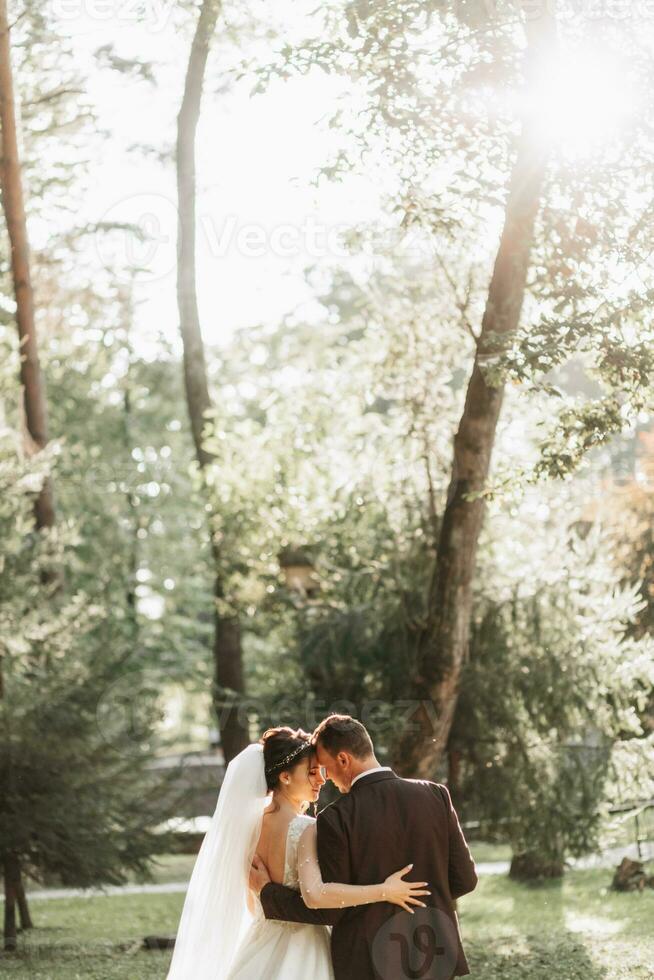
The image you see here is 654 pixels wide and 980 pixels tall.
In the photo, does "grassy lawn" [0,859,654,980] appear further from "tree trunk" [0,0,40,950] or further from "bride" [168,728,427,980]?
"tree trunk" [0,0,40,950]

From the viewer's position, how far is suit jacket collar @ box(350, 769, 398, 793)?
5.50 metres

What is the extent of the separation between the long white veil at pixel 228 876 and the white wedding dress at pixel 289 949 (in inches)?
5.3

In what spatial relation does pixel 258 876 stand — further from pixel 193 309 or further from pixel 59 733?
pixel 193 309

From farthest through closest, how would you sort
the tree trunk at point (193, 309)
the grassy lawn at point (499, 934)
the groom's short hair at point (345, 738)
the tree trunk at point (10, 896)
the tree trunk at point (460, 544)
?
the tree trunk at point (193, 309) < the tree trunk at point (10, 896) < the tree trunk at point (460, 544) < the grassy lawn at point (499, 934) < the groom's short hair at point (345, 738)

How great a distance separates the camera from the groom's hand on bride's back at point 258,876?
612cm

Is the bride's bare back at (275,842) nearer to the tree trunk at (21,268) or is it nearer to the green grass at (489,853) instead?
the tree trunk at (21,268)

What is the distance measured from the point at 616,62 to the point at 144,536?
70.2ft

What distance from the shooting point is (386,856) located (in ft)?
18.0

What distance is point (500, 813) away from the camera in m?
13.4

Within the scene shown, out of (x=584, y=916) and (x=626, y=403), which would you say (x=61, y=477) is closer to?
(x=584, y=916)

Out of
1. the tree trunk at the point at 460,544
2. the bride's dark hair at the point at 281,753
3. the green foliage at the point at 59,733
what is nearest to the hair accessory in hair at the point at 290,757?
the bride's dark hair at the point at 281,753

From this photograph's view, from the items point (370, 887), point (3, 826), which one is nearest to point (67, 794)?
point (3, 826)

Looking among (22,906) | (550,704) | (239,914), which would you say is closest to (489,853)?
(550,704)

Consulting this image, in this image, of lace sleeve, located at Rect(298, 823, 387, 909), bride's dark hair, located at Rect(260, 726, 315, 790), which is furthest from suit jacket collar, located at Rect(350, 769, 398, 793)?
bride's dark hair, located at Rect(260, 726, 315, 790)
